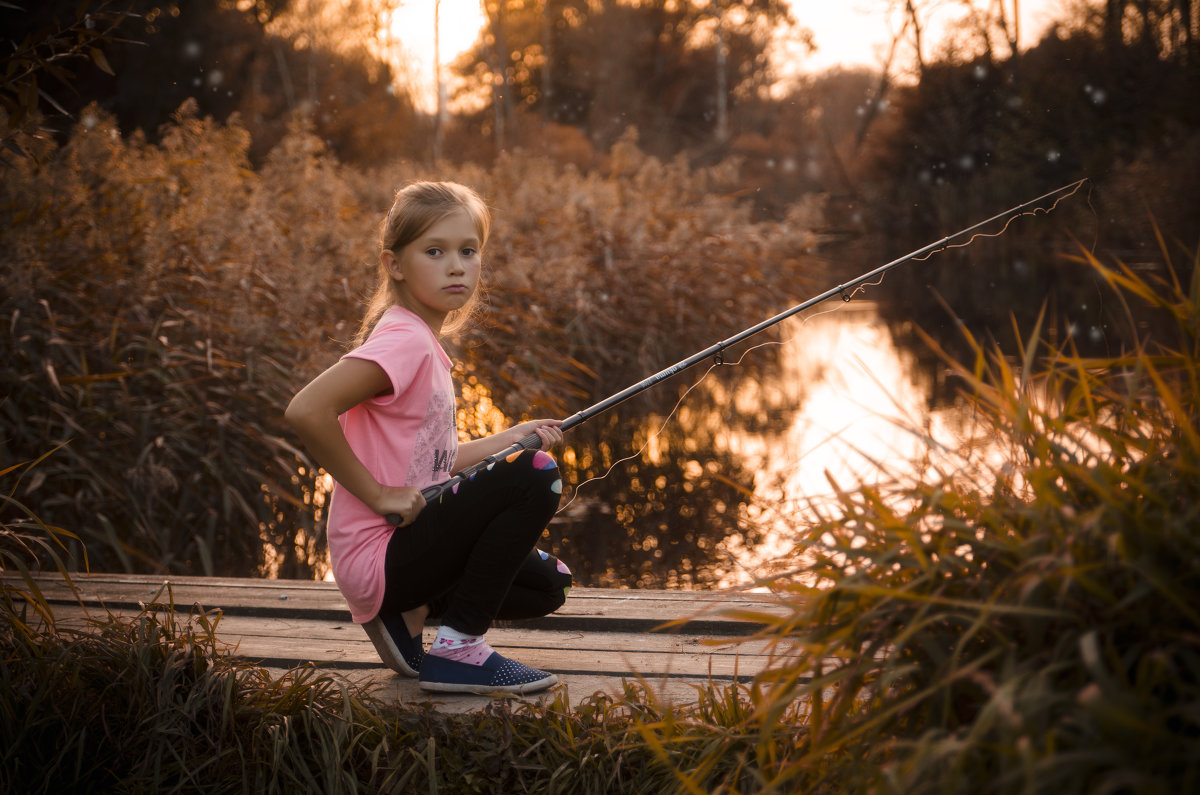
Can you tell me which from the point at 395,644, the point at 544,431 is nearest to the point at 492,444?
the point at 544,431

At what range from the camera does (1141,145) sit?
14.4 metres

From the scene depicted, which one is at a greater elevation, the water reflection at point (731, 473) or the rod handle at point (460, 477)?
the rod handle at point (460, 477)

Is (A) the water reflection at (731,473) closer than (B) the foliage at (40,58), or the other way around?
(B) the foliage at (40,58)

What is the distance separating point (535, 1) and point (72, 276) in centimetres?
2311

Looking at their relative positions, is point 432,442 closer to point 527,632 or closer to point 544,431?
point 544,431

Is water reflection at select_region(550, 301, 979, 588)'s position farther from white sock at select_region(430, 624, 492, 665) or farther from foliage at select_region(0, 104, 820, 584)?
white sock at select_region(430, 624, 492, 665)

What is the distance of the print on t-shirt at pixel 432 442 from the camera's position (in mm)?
1670

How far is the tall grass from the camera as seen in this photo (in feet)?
2.70

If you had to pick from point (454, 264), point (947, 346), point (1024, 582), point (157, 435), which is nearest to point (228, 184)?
point (157, 435)

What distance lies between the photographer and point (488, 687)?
5.21 feet

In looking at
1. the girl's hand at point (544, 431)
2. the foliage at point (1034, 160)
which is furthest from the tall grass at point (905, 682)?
the foliage at point (1034, 160)

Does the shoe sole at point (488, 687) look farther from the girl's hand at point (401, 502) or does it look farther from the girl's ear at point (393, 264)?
the girl's ear at point (393, 264)

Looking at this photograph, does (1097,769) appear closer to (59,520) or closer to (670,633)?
(670,633)

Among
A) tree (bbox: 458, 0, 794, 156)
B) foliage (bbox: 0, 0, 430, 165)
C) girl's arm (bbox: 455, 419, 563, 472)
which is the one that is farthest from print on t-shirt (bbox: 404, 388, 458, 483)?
tree (bbox: 458, 0, 794, 156)
